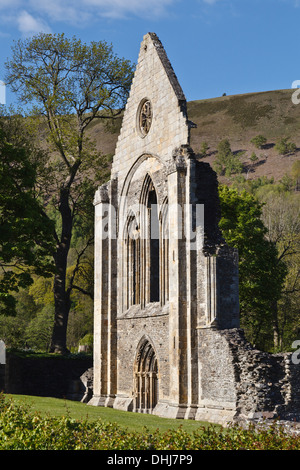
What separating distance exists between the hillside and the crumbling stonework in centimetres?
8395

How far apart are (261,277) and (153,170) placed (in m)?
11.4

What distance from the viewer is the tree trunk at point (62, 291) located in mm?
32344

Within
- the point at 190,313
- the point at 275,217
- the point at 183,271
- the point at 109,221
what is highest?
the point at 275,217

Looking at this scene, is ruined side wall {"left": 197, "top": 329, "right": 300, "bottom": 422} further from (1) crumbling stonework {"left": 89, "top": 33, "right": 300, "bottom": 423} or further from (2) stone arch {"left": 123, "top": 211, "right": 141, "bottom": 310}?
(2) stone arch {"left": 123, "top": 211, "right": 141, "bottom": 310}

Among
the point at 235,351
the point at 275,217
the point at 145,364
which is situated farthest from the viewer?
the point at 275,217

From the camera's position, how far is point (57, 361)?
2989 centimetres

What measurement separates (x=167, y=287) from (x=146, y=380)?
3449 millimetres

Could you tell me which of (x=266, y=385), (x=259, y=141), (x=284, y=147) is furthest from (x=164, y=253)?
(x=259, y=141)

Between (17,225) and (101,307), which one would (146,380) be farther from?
(17,225)

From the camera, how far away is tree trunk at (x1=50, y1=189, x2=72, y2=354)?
32.3 meters

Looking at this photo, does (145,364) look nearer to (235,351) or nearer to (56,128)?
(235,351)

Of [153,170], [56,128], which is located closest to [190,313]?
[153,170]

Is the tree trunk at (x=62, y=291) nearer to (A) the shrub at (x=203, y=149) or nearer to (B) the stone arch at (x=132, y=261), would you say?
(B) the stone arch at (x=132, y=261)

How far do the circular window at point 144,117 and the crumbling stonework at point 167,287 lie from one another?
4 cm
